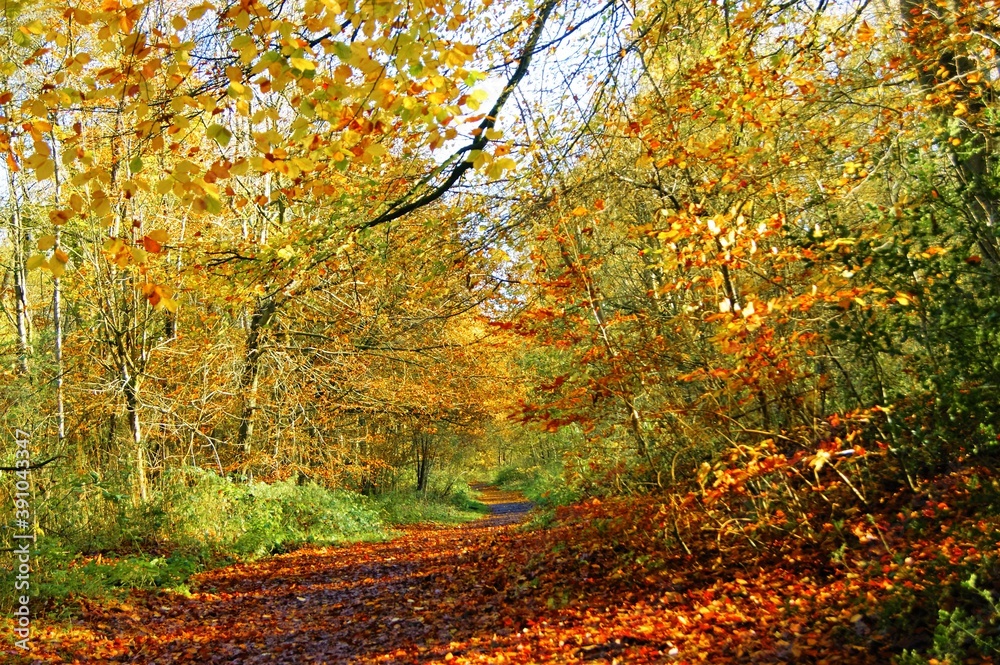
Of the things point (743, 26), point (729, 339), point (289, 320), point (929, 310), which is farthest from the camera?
point (289, 320)

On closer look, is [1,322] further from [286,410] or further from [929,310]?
[929,310]

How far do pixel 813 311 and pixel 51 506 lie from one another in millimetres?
8843

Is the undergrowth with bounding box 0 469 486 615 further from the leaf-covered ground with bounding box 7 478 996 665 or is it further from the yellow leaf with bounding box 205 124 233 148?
the yellow leaf with bounding box 205 124 233 148

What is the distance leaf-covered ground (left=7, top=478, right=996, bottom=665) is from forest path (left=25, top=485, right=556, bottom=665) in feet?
0.08

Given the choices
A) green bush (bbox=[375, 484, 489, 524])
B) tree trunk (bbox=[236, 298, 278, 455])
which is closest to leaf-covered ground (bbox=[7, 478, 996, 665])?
tree trunk (bbox=[236, 298, 278, 455])

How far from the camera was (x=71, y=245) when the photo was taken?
10453 mm

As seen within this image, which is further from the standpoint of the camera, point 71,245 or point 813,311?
point 71,245

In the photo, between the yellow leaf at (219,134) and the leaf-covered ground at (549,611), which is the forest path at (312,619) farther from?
the yellow leaf at (219,134)

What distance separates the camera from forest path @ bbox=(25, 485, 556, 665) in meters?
5.53

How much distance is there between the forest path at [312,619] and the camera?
5.53 metres

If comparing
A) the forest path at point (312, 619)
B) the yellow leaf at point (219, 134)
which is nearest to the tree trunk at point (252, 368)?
the forest path at point (312, 619)

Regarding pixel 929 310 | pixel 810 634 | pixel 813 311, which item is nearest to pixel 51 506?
pixel 810 634

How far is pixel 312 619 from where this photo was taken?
7.07 metres

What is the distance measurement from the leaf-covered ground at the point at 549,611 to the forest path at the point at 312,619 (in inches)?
1.0
